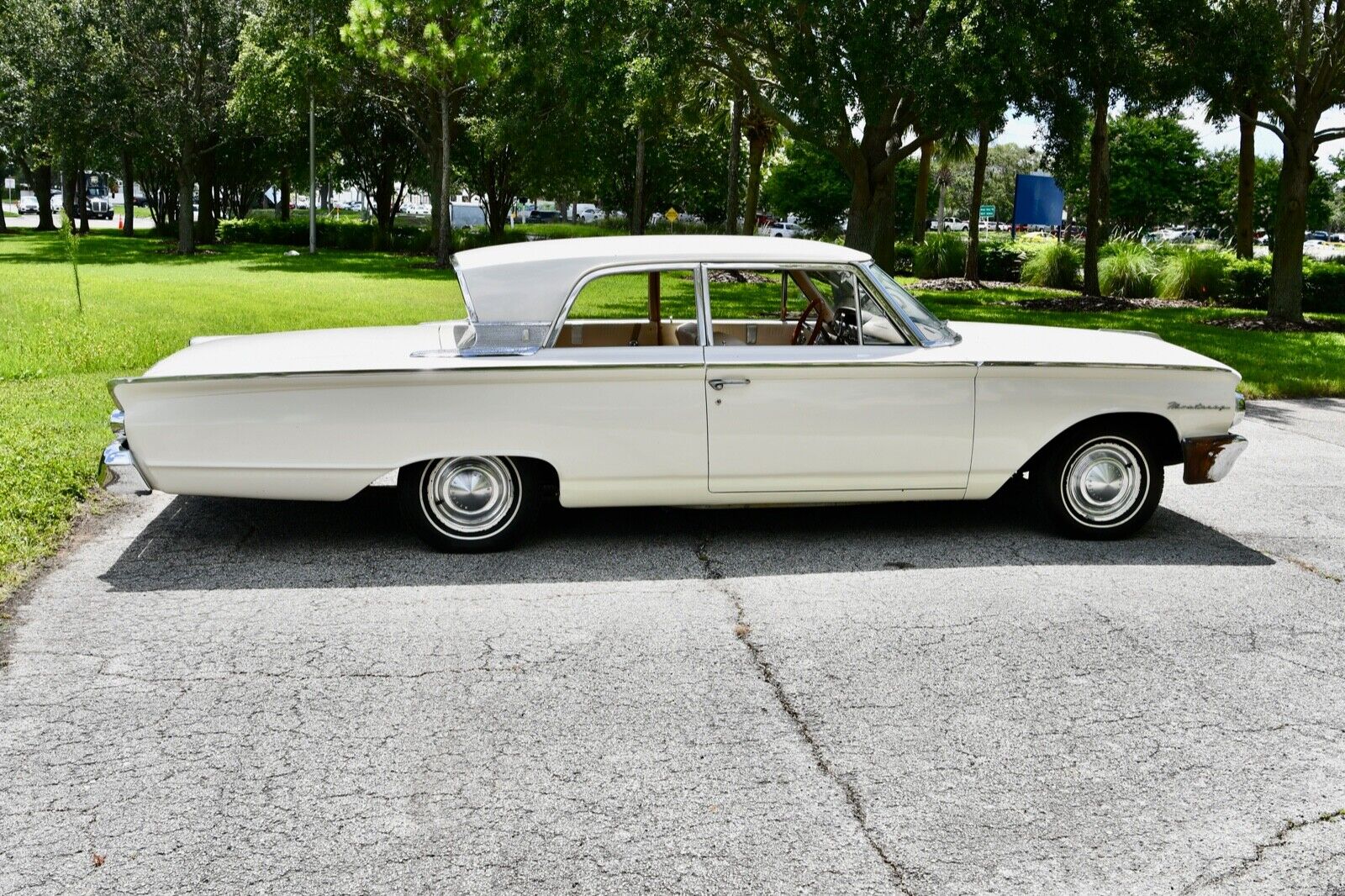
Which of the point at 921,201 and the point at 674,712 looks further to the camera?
the point at 921,201

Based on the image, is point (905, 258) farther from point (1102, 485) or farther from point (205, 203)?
point (1102, 485)

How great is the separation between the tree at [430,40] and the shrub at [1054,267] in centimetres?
1299

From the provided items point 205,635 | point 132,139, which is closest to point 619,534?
point 205,635

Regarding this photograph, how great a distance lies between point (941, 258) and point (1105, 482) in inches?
1030

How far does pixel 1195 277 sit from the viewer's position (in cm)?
2447

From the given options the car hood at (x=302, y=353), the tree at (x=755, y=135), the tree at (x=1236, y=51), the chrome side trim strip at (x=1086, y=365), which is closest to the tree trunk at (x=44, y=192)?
the tree at (x=755, y=135)

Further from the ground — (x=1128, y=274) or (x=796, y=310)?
(x=1128, y=274)

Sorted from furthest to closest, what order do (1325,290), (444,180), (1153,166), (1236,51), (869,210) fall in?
(1153,166) < (444,180) < (1325,290) < (869,210) < (1236,51)

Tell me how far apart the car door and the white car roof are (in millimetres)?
265

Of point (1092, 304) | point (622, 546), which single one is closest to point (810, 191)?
point (1092, 304)

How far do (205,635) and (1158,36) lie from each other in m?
17.3

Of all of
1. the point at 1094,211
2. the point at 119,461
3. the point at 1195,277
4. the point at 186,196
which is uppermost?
the point at 186,196

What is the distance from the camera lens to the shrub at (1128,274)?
82.2ft

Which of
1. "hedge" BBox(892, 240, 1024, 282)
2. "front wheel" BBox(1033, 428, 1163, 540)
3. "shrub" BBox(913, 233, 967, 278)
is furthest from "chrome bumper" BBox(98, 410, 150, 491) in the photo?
"shrub" BBox(913, 233, 967, 278)
